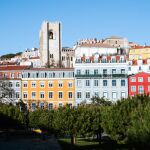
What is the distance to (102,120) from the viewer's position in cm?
5325

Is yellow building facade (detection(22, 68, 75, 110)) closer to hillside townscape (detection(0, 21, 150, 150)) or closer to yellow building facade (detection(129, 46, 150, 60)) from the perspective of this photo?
hillside townscape (detection(0, 21, 150, 150))

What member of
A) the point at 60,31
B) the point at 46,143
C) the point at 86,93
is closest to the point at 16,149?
the point at 46,143

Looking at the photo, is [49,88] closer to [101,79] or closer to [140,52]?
[101,79]

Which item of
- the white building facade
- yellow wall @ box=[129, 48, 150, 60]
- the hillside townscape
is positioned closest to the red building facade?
the hillside townscape

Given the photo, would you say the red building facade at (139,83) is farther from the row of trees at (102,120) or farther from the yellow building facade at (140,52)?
the yellow building facade at (140,52)

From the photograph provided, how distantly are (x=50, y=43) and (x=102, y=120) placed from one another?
375 ft

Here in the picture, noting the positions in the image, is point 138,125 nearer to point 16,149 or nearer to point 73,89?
point 16,149

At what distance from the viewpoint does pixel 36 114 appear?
72.7 meters

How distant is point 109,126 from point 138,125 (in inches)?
488

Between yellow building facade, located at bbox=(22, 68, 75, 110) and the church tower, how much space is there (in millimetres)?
54000

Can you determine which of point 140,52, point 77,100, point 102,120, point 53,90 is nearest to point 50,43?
point 140,52

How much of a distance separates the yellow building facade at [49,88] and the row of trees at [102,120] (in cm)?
2614

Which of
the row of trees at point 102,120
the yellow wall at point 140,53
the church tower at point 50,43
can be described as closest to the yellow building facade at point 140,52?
the yellow wall at point 140,53

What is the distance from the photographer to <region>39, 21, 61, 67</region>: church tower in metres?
162
